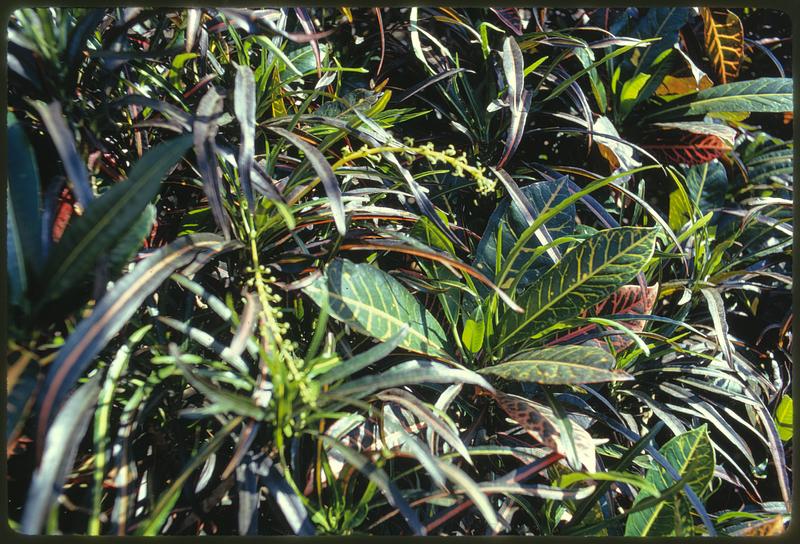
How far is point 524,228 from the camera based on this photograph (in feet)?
3.34

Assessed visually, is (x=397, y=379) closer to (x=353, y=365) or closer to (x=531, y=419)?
(x=353, y=365)

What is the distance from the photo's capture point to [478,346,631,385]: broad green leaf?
2.61 feet

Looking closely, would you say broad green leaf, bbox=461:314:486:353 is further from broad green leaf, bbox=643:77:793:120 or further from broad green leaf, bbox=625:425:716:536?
broad green leaf, bbox=643:77:793:120

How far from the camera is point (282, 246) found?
0.93 m

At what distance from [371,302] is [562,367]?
0.30 m

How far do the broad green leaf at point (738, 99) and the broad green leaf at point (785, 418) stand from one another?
671 mm

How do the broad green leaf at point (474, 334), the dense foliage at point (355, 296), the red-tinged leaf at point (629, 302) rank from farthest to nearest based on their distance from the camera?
the red-tinged leaf at point (629, 302), the broad green leaf at point (474, 334), the dense foliage at point (355, 296)

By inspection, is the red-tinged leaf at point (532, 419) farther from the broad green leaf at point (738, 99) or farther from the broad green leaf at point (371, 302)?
the broad green leaf at point (738, 99)

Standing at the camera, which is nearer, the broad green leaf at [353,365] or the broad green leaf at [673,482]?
the broad green leaf at [353,365]

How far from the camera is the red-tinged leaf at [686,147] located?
1.32 m

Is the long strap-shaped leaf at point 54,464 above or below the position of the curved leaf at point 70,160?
below

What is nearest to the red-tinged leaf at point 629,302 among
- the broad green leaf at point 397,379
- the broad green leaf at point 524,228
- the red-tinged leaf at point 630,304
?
the red-tinged leaf at point 630,304

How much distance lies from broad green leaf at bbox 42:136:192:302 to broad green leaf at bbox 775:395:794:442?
1312 mm

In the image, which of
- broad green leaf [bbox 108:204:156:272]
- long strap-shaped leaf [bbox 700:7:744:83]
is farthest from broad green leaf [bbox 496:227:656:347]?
long strap-shaped leaf [bbox 700:7:744:83]
